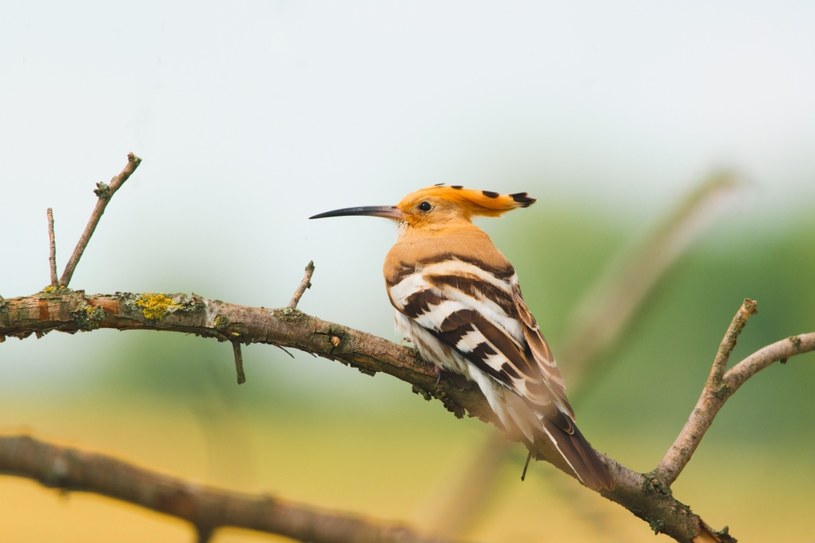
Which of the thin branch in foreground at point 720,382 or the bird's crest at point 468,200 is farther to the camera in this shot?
the bird's crest at point 468,200

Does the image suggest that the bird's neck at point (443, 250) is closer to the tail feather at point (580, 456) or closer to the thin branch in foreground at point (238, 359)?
the tail feather at point (580, 456)

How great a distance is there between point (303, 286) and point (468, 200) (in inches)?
42.8

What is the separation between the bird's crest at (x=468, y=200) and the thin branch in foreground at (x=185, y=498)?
2.04 metres

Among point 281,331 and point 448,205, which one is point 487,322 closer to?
point 281,331

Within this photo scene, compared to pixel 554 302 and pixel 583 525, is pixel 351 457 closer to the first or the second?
pixel 554 302

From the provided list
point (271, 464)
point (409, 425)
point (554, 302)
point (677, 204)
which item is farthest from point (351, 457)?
point (677, 204)

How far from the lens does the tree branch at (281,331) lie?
125 centimetres

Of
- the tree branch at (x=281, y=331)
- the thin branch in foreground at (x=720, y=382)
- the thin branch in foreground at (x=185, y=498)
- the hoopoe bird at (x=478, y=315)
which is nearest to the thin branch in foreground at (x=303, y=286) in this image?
the tree branch at (x=281, y=331)

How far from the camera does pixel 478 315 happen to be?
181 centimetres

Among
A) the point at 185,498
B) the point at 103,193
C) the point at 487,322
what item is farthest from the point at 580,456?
the point at 185,498

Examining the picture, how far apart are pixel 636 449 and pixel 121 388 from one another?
509 cm

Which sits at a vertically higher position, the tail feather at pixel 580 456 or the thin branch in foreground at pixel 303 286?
the thin branch in foreground at pixel 303 286

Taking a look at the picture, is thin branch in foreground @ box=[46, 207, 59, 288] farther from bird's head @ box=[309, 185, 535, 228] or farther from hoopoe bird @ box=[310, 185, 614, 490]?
bird's head @ box=[309, 185, 535, 228]

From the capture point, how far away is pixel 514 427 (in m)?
1.53
